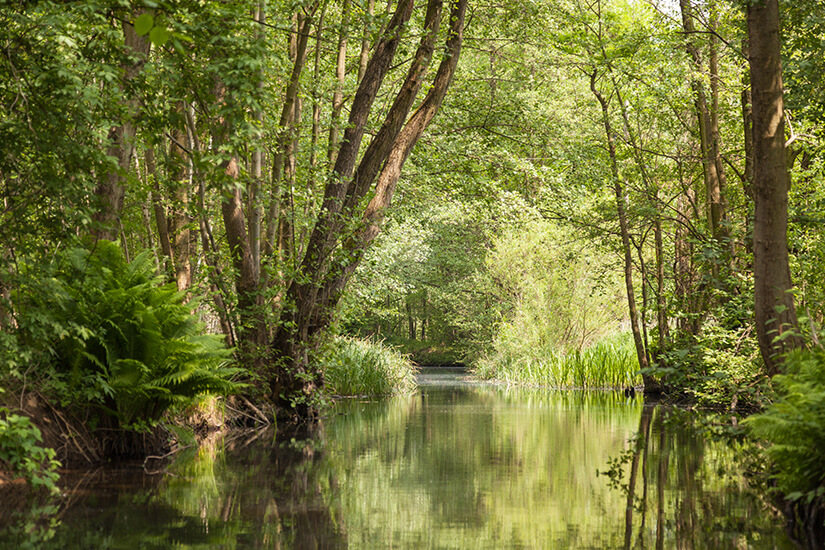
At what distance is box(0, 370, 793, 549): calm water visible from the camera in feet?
13.2

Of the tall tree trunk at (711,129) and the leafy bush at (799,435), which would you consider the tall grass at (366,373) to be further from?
the leafy bush at (799,435)

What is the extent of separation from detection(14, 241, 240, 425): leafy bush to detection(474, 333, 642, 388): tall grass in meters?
11.6

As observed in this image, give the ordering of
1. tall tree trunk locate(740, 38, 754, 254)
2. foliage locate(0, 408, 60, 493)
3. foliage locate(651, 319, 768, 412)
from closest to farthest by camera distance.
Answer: foliage locate(0, 408, 60, 493), foliage locate(651, 319, 768, 412), tall tree trunk locate(740, 38, 754, 254)

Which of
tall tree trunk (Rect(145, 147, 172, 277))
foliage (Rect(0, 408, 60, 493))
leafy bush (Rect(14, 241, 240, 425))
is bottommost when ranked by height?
foliage (Rect(0, 408, 60, 493))

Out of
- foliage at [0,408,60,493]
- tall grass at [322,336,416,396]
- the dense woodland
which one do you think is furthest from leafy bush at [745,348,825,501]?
tall grass at [322,336,416,396]

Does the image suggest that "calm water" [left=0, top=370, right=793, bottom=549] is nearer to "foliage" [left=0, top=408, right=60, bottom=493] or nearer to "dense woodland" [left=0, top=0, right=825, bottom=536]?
"foliage" [left=0, top=408, right=60, bottom=493]

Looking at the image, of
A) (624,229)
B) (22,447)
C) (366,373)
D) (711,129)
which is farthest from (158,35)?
(366,373)

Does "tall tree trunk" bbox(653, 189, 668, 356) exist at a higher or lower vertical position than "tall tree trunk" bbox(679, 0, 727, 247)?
lower

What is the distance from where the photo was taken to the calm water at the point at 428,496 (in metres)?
4.03

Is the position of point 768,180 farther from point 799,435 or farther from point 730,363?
point 730,363

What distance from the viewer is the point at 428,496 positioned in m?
5.21

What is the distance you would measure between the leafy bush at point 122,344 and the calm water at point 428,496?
1.95 feet

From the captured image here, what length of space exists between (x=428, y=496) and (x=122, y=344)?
2978 mm

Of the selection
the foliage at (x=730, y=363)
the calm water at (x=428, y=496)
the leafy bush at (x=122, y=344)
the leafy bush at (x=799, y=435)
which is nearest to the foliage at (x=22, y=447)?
the calm water at (x=428, y=496)
